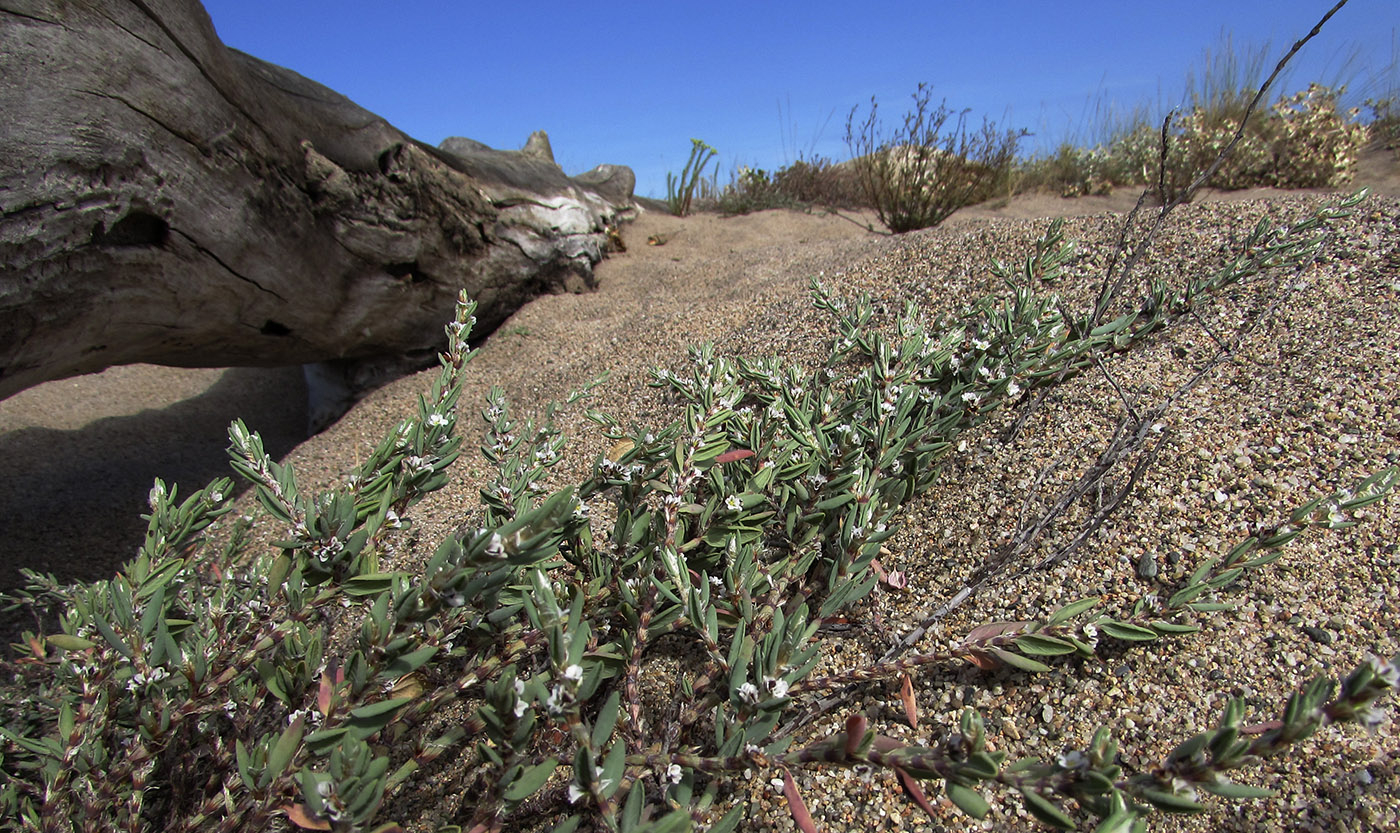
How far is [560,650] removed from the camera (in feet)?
2.86

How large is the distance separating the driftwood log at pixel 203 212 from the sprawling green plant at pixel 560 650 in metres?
1.23

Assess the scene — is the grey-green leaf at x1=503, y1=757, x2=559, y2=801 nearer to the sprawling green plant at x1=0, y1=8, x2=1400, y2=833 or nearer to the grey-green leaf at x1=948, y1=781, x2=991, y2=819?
the sprawling green plant at x1=0, y1=8, x2=1400, y2=833

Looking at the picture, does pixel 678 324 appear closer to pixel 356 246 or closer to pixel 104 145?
pixel 356 246

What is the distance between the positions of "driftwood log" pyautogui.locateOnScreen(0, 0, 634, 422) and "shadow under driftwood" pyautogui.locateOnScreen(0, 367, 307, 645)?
0.83 meters

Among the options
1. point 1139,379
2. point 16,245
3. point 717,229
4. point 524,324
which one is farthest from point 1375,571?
point 717,229

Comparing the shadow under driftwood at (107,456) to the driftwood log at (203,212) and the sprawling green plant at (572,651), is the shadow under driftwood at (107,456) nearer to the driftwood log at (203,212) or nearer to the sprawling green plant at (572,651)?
the driftwood log at (203,212)

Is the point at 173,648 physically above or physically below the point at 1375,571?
below

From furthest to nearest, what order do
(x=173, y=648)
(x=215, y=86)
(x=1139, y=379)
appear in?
1. (x=215, y=86)
2. (x=1139, y=379)
3. (x=173, y=648)

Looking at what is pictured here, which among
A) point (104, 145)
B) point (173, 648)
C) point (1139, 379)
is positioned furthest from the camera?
point (104, 145)

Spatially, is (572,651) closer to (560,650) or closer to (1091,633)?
(560,650)

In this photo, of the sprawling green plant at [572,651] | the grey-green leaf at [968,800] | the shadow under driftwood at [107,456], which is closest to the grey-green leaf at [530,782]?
the sprawling green plant at [572,651]

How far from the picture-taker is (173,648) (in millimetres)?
1087

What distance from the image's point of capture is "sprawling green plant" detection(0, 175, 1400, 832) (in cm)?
87

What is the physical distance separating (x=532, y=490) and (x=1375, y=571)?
1.74 metres
